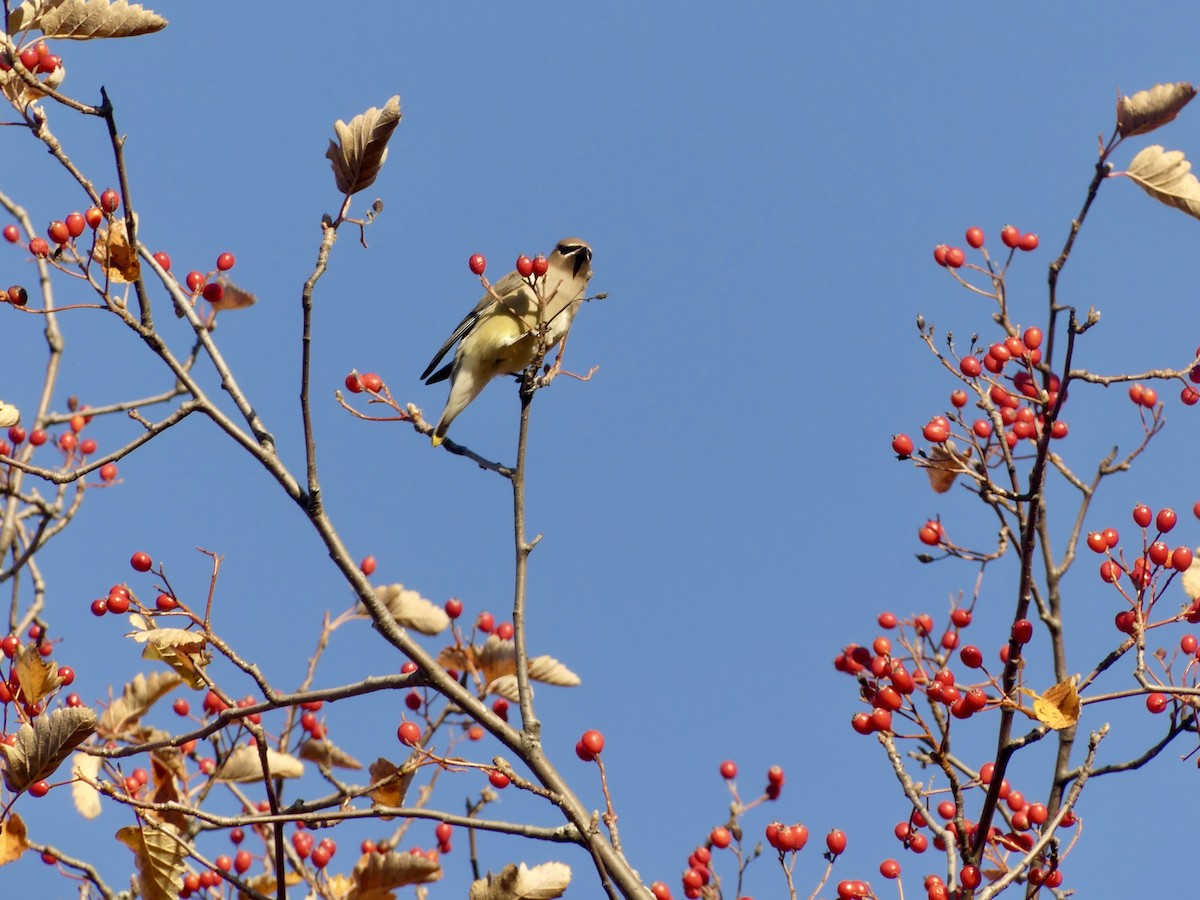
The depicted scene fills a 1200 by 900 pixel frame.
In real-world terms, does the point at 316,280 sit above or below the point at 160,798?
above

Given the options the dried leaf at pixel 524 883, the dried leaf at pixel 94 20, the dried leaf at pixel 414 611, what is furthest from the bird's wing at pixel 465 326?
the dried leaf at pixel 524 883

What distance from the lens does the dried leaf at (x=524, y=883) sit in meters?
3.01

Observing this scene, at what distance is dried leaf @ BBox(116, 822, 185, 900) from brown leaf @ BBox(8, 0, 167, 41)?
6.93ft

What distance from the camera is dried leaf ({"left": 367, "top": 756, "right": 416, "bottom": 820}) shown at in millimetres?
3139

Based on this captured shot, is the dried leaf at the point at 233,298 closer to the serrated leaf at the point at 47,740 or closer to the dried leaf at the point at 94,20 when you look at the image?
the dried leaf at the point at 94,20

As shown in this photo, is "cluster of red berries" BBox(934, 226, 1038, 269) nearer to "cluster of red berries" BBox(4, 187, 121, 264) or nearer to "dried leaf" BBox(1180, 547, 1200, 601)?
"dried leaf" BBox(1180, 547, 1200, 601)

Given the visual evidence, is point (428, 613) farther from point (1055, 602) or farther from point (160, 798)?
point (1055, 602)

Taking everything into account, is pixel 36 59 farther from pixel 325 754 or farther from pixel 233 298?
pixel 325 754

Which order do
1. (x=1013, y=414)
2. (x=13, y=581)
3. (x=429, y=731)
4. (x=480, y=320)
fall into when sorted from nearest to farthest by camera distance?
(x=1013, y=414) < (x=429, y=731) < (x=13, y=581) < (x=480, y=320)

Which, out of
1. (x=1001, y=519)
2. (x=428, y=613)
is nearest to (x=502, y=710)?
(x=428, y=613)

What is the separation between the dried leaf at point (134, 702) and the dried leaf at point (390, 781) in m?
1.41

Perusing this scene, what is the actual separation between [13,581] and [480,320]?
2.65 meters

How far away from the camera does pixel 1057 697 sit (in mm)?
2631

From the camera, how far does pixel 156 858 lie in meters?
3.14
